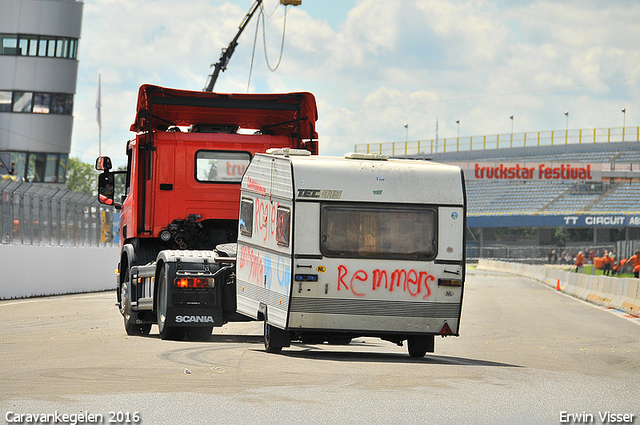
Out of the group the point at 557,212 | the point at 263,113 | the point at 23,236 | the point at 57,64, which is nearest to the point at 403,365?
the point at 263,113

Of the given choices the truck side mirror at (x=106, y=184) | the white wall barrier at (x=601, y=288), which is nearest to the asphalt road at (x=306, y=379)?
the truck side mirror at (x=106, y=184)

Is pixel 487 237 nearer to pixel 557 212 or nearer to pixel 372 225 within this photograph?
pixel 557 212

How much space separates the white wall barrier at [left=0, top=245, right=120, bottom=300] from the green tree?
327 feet

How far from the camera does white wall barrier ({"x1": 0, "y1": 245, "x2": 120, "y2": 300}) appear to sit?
89.7ft

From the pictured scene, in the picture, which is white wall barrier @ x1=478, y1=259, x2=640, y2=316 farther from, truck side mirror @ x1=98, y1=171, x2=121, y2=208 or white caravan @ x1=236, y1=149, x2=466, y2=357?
truck side mirror @ x1=98, y1=171, x2=121, y2=208

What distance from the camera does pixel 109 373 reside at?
10438mm

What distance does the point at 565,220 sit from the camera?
3526 inches

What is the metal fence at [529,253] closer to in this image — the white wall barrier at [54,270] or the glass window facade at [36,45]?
the glass window facade at [36,45]

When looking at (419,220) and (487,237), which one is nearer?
(419,220)

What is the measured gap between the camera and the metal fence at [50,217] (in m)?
27.5

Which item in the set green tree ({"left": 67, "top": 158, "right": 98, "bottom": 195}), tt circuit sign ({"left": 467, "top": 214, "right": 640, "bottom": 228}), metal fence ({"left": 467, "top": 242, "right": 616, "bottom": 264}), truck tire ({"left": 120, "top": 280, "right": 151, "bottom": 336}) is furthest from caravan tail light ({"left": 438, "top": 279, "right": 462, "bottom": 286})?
green tree ({"left": 67, "top": 158, "right": 98, "bottom": 195})

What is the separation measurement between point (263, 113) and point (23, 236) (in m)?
15.2

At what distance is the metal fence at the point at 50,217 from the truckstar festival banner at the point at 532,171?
50.3 metres

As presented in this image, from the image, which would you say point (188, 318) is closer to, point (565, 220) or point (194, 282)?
point (194, 282)
